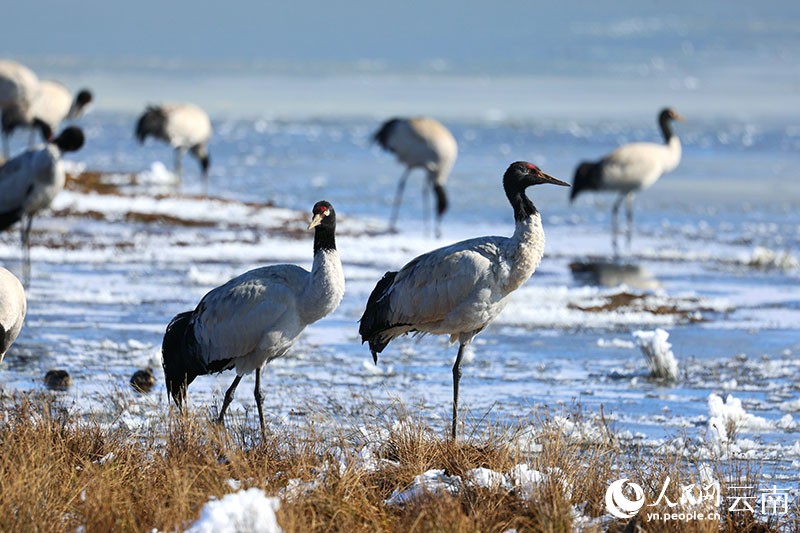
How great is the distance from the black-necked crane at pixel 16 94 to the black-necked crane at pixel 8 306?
14.2m

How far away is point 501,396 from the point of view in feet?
26.8

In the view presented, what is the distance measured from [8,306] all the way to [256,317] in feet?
4.53

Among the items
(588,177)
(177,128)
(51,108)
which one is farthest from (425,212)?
(51,108)

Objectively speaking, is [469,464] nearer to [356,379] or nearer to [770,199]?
[356,379]

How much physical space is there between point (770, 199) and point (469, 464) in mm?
14114

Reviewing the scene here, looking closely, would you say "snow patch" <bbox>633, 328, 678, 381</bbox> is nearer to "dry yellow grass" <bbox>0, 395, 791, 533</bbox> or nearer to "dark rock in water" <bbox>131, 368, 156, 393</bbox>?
"dry yellow grass" <bbox>0, 395, 791, 533</bbox>

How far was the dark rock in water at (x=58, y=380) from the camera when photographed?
7.91 m

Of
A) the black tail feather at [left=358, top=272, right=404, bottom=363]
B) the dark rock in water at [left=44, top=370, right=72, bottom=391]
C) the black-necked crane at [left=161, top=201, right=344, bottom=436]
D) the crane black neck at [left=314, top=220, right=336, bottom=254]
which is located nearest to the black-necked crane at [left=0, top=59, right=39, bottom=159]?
the dark rock in water at [left=44, top=370, right=72, bottom=391]

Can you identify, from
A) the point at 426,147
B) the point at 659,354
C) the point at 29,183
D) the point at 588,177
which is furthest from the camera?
the point at 426,147

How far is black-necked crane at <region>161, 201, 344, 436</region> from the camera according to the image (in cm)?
662

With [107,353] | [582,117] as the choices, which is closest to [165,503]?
[107,353]

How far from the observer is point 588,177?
16.8 meters

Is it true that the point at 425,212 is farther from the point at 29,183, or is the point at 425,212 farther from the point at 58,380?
the point at 58,380

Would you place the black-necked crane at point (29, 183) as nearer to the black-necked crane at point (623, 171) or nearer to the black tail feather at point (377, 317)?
the black tail feather at point (377, 317)
